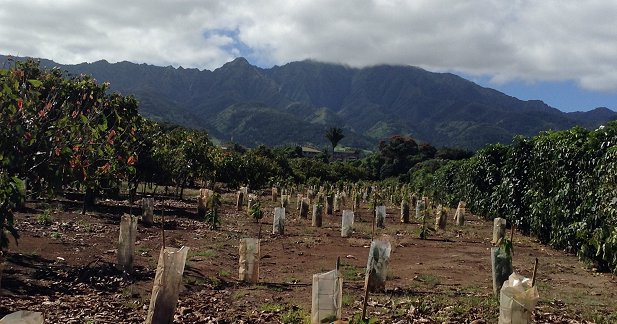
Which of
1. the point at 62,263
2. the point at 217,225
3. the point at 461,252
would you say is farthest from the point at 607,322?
the point at 217,225

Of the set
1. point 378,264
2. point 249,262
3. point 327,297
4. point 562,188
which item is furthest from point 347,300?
point 562,188

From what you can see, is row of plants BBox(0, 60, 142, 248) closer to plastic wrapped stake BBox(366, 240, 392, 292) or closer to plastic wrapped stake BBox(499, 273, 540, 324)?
plastic wrapped stake BBox(366, 240, 392, 292)

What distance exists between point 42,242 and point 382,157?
74.7 metres

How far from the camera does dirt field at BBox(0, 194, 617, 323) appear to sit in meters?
7.97

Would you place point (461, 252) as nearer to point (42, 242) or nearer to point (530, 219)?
point (530, 219)

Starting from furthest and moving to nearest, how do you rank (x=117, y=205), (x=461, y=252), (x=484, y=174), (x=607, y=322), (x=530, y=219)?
(x=484, y=174) → (x=117, y=205) → (x=530, y=219) → (x=461, y=252) → (x=607, y=322)

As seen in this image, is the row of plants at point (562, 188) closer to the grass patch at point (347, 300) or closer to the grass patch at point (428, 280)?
the grass patch at point (428, 280)

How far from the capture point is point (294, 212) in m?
28.2

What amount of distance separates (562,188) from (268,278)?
9.81 m

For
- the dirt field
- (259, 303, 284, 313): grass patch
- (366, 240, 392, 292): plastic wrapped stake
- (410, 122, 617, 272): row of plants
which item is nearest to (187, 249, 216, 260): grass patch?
the dirt field

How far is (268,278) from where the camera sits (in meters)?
10.8

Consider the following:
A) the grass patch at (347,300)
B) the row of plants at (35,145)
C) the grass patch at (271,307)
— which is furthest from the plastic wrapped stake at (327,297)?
the row of plants at (35,145)

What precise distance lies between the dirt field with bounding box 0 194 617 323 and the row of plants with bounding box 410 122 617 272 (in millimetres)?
670

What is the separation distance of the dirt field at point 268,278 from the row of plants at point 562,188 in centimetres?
67
